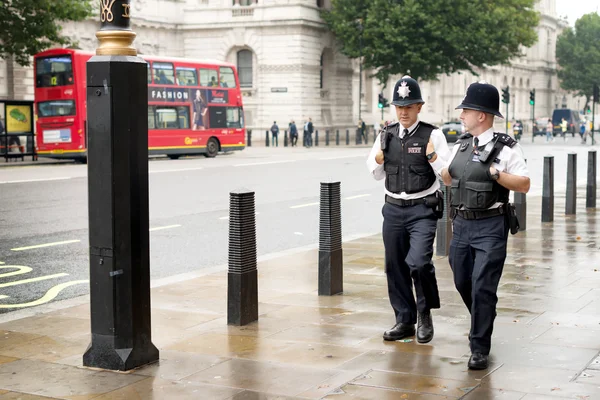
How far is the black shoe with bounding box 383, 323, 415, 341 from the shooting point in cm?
613

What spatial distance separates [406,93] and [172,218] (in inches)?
360

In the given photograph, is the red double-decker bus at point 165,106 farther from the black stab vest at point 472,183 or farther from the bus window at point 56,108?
the black stab vest at point 472,183

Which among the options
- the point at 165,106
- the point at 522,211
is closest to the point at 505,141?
the point at 522,211

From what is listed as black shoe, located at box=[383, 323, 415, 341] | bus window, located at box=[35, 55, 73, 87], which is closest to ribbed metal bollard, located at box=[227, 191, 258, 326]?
black shoe, located at box=[383, 323, 415, 341]

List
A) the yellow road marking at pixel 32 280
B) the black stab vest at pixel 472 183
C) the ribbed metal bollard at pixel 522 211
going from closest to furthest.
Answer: the black stab vest at pixel 472 183 < the yellow road marking at pixel 32 280 < the ribbed metal bollard at pixel 522 211

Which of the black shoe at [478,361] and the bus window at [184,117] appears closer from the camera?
the black shoe at [478,361]

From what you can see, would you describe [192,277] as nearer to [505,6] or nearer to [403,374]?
[403,374]

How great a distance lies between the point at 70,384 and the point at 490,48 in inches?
1980

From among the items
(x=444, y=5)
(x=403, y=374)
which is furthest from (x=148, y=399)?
(x=444, y=5)

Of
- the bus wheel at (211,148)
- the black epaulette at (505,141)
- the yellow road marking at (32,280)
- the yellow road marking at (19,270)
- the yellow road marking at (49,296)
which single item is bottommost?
the yellow road marking at (49,296)

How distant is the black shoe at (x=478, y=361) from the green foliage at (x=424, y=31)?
1817 inches

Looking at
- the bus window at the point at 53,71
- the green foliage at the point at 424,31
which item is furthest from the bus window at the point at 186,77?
the green foliage at the point at 424,31

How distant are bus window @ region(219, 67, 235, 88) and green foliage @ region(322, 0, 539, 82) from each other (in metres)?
16.0

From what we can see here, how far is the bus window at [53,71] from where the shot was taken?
97.4ft
